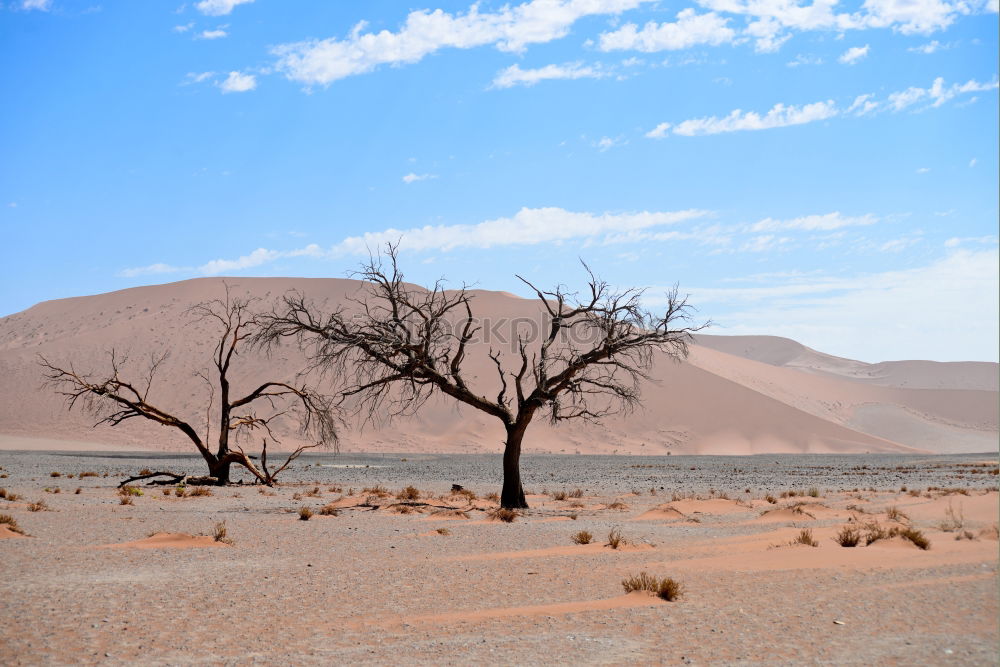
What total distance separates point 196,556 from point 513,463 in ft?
29.7

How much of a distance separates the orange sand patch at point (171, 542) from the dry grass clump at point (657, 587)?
7098mm

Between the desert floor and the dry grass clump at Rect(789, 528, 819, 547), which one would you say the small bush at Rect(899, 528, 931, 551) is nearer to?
the desert floor

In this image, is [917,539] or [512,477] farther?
[512,477]

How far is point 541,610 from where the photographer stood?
943 centimetres

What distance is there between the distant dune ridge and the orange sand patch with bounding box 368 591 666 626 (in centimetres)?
5318

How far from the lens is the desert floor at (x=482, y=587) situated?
7.76 meters

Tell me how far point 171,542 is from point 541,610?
742cm

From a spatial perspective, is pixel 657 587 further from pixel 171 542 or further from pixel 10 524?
pixel 10 524

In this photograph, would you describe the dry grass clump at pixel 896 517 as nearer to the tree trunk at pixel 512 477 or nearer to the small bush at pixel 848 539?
the small bush at pixel 848 539

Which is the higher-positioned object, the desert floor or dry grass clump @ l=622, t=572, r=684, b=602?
dry grass clump @ l=622, t=572, r=684, b=602

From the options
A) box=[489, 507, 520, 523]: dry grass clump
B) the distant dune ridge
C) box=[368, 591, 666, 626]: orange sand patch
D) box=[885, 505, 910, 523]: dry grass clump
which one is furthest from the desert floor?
the distant dune ridge

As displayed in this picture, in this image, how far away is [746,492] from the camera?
27.6 m

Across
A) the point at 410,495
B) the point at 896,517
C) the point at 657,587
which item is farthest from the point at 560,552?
the point at 410,495

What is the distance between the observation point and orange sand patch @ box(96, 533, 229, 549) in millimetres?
13961
